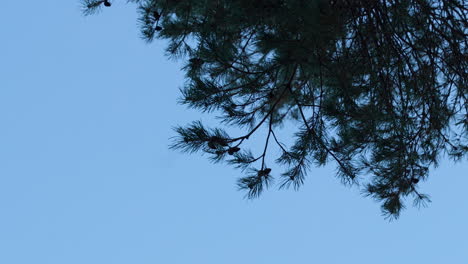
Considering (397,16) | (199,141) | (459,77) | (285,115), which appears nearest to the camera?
(199,141)

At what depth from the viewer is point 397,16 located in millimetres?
2930

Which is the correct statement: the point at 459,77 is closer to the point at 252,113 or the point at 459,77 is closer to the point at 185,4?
the point at 252,113

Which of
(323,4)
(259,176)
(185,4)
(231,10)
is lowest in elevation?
(259,176)

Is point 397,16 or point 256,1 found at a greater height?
point 397,16

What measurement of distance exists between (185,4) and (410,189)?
6.44 feet

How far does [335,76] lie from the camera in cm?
289

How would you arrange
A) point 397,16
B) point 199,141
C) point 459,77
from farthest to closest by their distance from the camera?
point 459,77 → point 397,16 → point 199,141

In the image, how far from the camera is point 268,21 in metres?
2.63

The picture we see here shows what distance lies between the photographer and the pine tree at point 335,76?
2480 millimetres

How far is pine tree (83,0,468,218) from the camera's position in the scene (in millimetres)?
2480

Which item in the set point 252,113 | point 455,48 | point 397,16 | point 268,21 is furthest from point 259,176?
point 455,48

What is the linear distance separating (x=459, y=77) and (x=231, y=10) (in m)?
1.71

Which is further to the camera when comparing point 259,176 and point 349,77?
point 349,77

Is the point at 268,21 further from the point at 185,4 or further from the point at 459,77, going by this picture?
the point at 459,77
